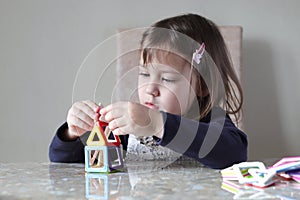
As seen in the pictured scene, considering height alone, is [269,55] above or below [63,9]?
below

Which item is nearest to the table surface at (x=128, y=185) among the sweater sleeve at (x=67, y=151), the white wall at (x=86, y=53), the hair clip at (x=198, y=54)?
the sweater sleeve at (x=67, y=151)

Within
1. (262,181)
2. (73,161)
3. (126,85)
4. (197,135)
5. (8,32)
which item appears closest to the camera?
(262,181)

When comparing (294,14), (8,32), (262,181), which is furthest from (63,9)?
(262,181)

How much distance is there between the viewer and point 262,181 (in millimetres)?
536

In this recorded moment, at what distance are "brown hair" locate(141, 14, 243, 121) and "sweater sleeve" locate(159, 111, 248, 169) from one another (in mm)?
209

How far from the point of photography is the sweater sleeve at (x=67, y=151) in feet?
2.98

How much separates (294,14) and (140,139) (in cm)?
106

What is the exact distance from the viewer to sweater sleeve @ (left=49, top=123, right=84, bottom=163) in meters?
0.91

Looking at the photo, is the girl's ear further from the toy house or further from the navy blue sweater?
the toy house

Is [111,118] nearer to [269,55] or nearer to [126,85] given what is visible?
[126,85]

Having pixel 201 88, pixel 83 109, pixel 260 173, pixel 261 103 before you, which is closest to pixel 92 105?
pixel 83 109

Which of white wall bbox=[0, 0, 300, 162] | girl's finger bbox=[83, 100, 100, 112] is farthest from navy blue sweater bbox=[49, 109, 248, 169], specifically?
white wall bbox=[0, 0, 300, 162]

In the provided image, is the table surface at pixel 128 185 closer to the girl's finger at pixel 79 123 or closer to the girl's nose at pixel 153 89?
the girl's finger at pixel 79 123

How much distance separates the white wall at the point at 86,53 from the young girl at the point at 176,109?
1.82 feet
